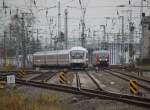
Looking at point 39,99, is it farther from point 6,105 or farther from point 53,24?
point 53,24

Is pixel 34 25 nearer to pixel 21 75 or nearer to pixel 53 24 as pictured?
pixel 53 24

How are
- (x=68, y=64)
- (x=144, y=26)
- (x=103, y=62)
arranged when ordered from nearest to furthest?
1. (x=68, y=64)
2. (x=103, y=62)
3. (x=144, y=26)

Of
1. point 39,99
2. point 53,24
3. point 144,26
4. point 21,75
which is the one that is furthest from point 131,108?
point 144,26

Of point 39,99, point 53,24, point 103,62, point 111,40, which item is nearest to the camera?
point 39,99

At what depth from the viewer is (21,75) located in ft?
135

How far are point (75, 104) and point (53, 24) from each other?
6174 cm

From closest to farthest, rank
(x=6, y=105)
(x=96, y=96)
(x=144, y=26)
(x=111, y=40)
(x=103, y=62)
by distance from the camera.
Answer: (x=6, y=105) → (x=96, y=96) → (x=103, y=62) → (x=144, y=26) → (x=111, y=40)

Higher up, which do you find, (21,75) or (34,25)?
(34,25)

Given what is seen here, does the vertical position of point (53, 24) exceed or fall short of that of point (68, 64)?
it exceeds it

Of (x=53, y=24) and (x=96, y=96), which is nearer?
(x=96, y=96)

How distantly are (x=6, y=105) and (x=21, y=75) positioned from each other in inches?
1038

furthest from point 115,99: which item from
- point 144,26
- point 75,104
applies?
point 144,26

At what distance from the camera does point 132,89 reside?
2088 centimetres

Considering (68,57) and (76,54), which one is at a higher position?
(76,54)
